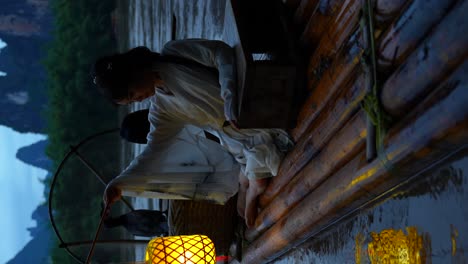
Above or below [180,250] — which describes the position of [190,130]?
above

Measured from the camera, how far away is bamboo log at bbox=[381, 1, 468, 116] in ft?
3.56

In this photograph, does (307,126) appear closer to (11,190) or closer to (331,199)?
(331,199)

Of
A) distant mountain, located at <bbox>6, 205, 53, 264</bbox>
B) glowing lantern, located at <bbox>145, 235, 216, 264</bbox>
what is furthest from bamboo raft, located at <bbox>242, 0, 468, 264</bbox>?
distant mountain, located at <bbox>6, 205, 53, 264</bbox>

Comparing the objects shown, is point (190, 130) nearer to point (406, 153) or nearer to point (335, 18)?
point (335, 18)

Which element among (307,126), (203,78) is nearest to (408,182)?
(307,126)

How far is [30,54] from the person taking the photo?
16.2 meters

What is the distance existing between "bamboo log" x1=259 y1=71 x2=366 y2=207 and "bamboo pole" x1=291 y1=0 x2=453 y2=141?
0.13 ft

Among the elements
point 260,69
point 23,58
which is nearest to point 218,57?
point 260,69

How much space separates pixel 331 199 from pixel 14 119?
1685 cm

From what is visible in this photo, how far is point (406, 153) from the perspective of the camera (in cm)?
130

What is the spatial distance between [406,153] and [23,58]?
54.6 feet

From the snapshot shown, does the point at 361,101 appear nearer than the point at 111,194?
Yes

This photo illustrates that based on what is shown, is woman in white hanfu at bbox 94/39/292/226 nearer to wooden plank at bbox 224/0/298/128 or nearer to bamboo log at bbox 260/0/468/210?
wooden plank at bbox 224/0/298/128

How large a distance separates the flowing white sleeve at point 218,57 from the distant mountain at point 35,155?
1978cm
